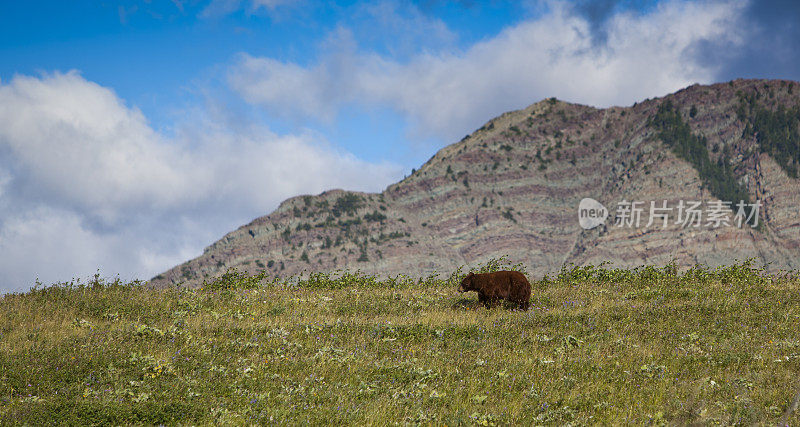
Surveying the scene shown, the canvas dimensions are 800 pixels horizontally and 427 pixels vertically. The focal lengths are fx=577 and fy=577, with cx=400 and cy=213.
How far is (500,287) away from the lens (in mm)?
18891

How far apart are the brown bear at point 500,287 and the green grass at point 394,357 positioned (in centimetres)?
67

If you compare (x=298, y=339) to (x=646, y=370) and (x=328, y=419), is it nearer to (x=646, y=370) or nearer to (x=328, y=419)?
(x=328, y=419)

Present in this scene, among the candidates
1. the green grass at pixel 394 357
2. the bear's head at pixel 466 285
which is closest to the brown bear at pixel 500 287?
the bear's head at pixel 466 285

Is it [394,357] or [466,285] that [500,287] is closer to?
[466,285]

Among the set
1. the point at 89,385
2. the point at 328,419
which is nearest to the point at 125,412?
the point at 89,385

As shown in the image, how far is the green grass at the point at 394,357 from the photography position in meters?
9.82

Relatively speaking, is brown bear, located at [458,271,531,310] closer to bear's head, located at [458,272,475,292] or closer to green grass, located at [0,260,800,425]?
bear's head, located at [458,272,475,292]

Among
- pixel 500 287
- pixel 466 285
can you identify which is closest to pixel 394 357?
pixel 466 285

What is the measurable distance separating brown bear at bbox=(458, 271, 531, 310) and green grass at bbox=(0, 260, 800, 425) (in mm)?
670

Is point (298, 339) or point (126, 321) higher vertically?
point (126, 321)

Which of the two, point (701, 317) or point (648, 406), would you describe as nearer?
point (648, 406)

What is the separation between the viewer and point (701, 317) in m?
16.6

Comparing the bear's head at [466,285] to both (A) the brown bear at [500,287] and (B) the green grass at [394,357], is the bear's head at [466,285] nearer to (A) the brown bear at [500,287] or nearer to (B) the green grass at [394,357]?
(A) the brown bear at [500,287]

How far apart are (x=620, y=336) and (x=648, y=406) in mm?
4771
